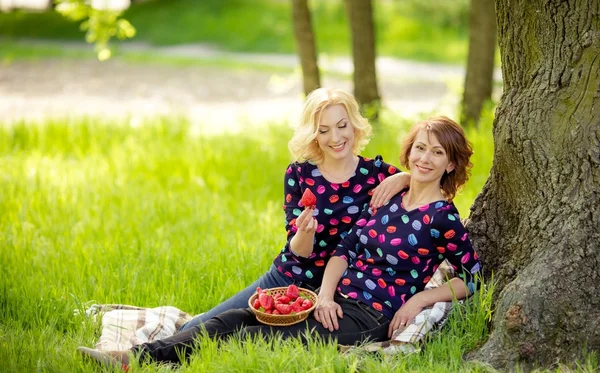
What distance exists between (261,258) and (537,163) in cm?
192

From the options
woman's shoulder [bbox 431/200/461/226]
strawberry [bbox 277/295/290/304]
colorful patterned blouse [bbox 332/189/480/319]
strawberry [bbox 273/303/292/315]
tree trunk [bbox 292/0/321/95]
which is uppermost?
tree trunk [bbox 292/0/321/95]

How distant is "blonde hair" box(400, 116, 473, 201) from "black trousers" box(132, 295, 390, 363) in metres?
0.70

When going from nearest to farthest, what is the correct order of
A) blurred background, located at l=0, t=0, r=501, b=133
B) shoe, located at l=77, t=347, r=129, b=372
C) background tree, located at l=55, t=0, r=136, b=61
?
shoe, located at l=77, t=347, r=129, b=372
background tree, located at l=55, t=0, r=136, b=61
blurred background, located at l=0, t=0, r=501, b=133

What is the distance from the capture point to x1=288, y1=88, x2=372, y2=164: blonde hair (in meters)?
3.77

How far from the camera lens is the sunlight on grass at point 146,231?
11.4ft

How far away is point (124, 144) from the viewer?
25.6ft

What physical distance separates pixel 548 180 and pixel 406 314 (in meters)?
0.89

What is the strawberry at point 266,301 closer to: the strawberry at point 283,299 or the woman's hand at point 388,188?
the strawberry at point 283,299

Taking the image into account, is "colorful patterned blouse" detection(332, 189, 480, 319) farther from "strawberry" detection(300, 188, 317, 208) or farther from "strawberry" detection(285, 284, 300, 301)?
"strawberry" detection(300, 188, 317, 208)

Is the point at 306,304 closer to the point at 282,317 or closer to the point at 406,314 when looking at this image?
the point at 282,317

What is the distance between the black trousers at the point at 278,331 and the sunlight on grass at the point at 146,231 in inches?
3.9

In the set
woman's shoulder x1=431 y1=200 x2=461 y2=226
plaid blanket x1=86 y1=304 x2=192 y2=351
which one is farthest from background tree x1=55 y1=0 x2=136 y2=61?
woman's shoulder x1=431 y1=200 x2=461 y2=226

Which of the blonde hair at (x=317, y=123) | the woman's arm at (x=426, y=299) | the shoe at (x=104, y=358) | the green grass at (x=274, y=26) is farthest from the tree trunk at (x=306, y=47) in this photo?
the green grass at (x=274, y=26)

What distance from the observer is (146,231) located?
18.1ft
